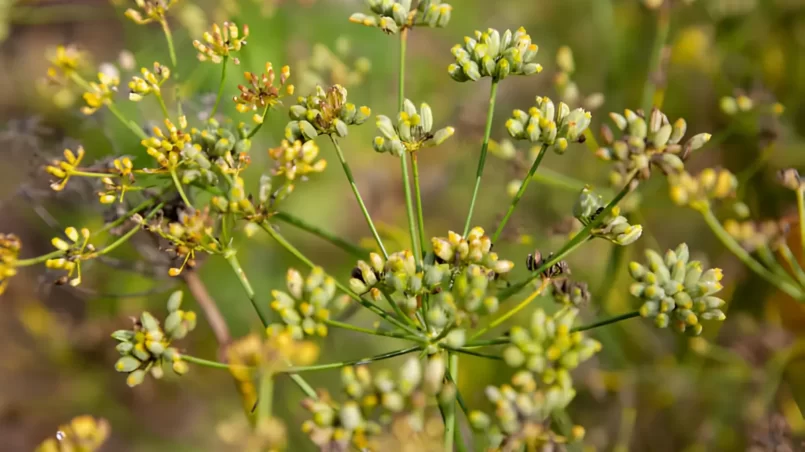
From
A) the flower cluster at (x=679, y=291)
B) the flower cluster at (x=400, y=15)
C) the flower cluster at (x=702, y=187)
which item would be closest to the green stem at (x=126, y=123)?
the flower cluster at (x=400, y=15)

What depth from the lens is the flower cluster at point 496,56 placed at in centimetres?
136

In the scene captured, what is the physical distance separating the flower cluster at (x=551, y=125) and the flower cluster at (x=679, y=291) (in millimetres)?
321

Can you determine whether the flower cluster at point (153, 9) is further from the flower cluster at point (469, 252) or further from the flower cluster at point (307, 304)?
the flower cluster at point (469, 252)

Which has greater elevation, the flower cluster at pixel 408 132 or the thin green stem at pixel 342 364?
the flower cluster at pixel 408 132

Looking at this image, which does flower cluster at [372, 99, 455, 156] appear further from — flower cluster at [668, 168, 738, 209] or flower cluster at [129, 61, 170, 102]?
flower cluster at [668, 168, 738, 209]

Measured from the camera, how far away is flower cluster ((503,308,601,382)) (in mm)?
1114

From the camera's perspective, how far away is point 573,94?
75.4 inches

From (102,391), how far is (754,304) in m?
3.41

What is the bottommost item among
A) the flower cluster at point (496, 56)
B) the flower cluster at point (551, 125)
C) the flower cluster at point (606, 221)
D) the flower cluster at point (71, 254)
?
the flower cluster at point (71, 254)

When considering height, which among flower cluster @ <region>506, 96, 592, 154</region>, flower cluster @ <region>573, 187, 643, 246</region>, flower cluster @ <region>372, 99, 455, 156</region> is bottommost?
flower cluster @ <region>573, 187, 643, 246</region>

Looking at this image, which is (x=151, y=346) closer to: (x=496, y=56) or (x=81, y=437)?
(x=81, y=437)

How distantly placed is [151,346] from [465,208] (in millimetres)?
2239

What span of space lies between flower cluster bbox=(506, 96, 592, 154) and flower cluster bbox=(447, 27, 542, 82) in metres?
0.11

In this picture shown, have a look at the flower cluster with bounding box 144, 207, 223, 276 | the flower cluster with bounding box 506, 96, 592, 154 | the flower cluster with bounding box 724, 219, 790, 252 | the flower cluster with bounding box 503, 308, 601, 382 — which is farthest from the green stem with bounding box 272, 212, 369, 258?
the flower cluster with bounding box 724, 219, 790, 252
